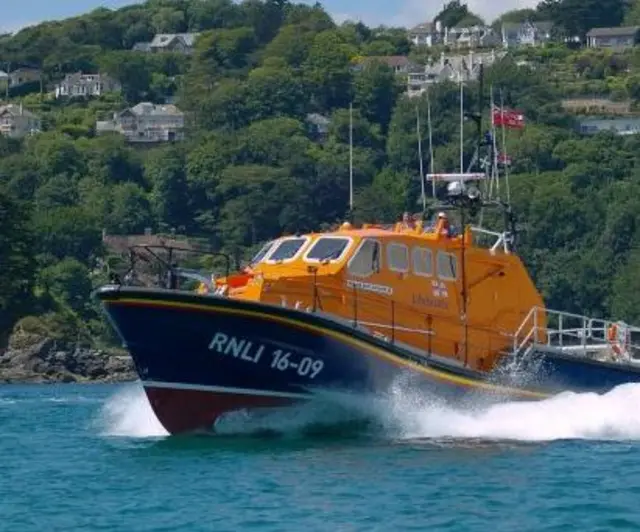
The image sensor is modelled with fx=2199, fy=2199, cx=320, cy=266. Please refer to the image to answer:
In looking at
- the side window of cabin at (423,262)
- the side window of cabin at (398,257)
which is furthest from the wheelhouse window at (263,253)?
the side window of cabin at (423,262)

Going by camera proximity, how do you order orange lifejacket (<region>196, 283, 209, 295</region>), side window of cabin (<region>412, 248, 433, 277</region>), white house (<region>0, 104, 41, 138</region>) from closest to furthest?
orange lifejacket (<region>196, 283, 209, 295</region>) < side window of cabin (<region>412, 248, 433, 277</region>) < white house (<region>0, 104, 41, 138</region>)

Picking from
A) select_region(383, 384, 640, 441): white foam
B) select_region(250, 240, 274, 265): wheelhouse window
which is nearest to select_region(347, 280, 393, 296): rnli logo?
select_region(383, 384, 640, 441): white foam

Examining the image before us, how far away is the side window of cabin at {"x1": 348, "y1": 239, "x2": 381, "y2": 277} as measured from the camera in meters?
31.0

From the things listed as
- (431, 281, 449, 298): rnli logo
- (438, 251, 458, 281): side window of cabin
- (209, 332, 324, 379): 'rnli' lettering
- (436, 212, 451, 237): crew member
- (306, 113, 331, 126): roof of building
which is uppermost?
(436, 212, 451, 237): crew member

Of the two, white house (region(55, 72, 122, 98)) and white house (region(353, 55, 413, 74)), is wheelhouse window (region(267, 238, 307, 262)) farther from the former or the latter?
white house (region(55, 72, 122, 98))

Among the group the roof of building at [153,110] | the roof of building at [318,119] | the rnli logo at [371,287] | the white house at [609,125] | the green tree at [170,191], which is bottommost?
the green tree at [170,191]

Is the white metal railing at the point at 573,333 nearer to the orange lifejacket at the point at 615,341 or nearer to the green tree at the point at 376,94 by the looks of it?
the orange lifejacket at the point at 615,341

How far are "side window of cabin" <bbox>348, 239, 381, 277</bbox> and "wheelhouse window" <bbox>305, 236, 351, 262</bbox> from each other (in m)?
0.20

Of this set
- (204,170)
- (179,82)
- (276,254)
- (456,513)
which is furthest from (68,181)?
(456,513)

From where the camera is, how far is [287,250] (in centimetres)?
3173

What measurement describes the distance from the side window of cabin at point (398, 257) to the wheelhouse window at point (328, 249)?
2.18ft

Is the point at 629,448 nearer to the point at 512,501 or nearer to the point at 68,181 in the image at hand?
the point at 512,501

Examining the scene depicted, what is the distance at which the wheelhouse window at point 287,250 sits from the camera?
3155 centimetres

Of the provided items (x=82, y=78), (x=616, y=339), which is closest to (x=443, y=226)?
(x=616, y=339)
